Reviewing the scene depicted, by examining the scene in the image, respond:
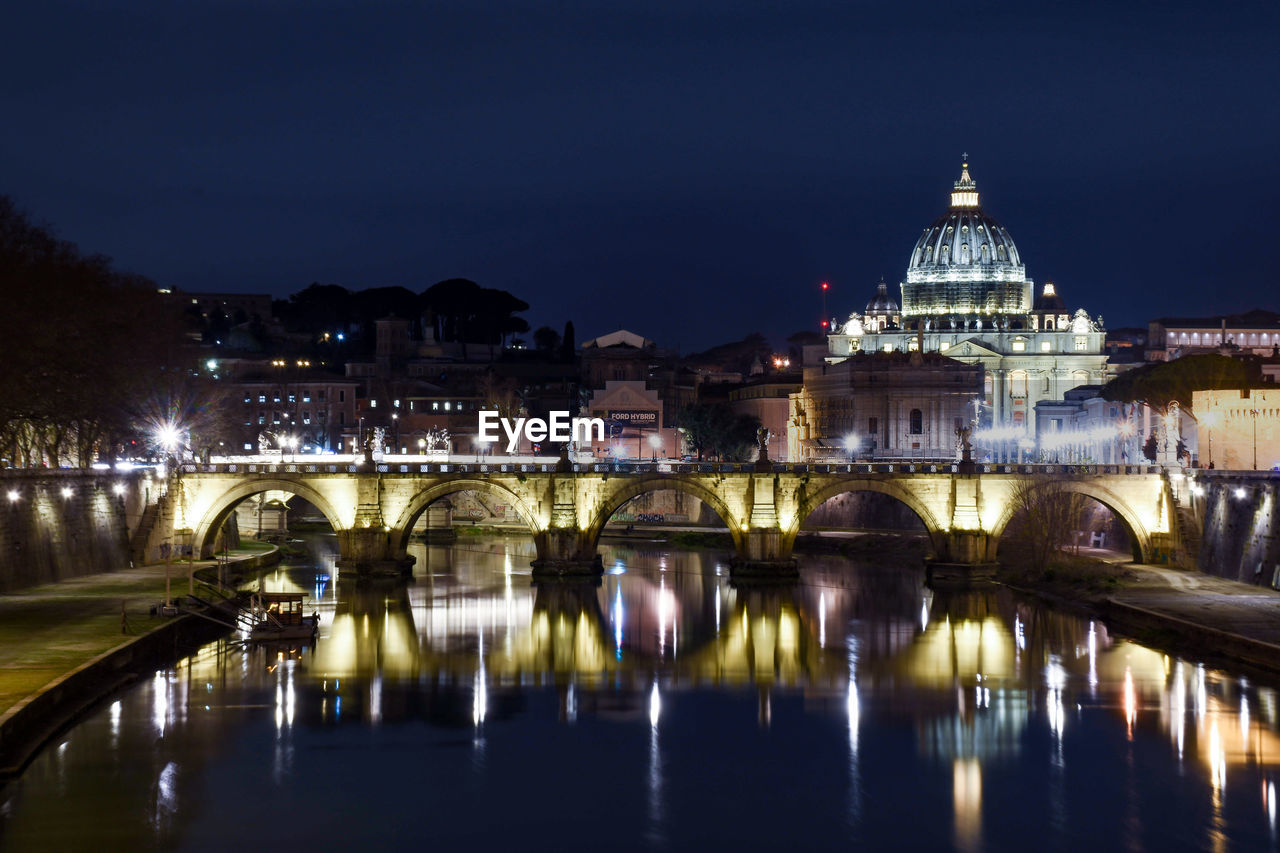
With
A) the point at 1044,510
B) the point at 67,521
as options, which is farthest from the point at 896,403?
the point at 67,521

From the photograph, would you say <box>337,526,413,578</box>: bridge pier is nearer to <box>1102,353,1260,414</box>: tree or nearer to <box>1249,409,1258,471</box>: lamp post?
<box>1249,409,1258,471</box>: lamp post

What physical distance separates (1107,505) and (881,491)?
8.83 m

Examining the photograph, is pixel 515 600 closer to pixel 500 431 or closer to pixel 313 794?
pixel 313 794

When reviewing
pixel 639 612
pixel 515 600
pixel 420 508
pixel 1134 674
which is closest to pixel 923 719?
pixel 1134 674

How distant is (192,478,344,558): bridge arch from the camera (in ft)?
209

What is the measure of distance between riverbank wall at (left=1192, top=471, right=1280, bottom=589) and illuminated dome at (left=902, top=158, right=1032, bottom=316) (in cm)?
9323

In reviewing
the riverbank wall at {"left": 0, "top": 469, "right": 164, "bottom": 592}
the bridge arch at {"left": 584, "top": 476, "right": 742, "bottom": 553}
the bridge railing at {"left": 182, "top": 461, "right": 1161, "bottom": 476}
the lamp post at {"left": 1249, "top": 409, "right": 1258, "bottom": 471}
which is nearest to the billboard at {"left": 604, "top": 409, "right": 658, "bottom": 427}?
the bridge railing at {"left": 182, "top": 461, "right": 1161, "bottom": 476}

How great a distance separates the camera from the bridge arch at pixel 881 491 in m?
63.2

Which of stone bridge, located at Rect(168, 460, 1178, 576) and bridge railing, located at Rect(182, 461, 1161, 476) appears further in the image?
bridge railing, located at Rect(182, 461, 1161, 476)

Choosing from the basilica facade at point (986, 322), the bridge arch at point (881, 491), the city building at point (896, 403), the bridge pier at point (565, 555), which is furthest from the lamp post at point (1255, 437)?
the basilica facade at point (986, 322)

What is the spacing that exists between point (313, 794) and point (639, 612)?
81.1 ft

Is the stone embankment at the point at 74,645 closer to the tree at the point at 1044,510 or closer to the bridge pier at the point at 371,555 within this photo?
the bridge pier at the point at 371,555

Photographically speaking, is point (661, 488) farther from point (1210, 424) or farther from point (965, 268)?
point (965, 268)

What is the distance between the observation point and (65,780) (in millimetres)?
30391
